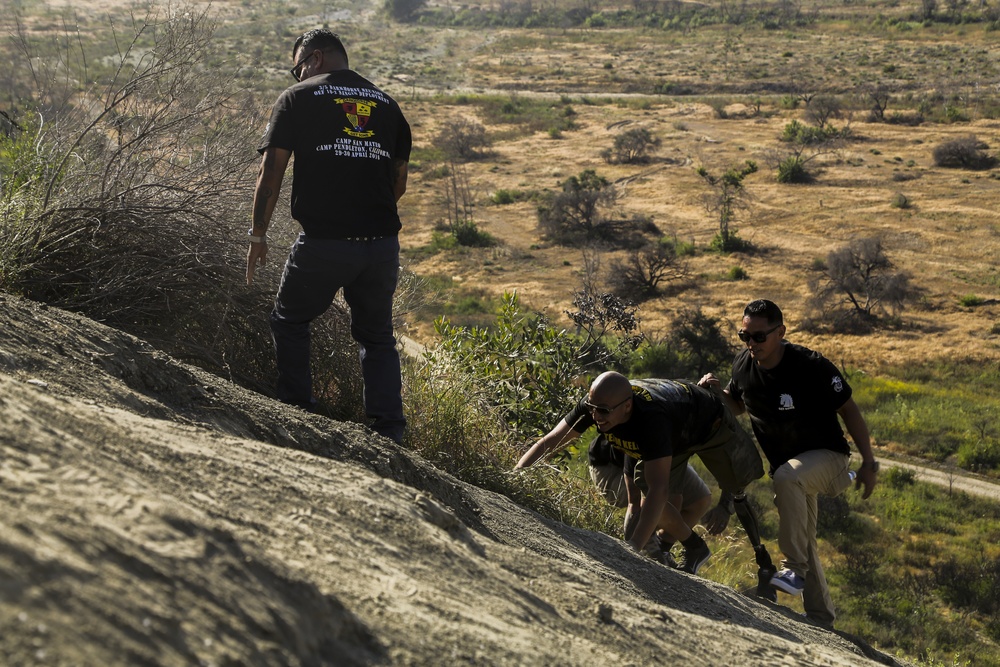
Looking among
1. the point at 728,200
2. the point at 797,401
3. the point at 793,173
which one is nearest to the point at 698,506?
the point at 797,401

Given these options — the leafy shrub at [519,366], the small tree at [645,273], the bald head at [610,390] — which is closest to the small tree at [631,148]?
the small tree at [645,273]

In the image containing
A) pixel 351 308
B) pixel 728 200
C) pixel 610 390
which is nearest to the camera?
pixel 351 308

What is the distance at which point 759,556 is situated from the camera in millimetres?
4797

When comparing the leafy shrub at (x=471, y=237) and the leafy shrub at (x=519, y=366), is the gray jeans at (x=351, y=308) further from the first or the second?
the leafy shrub at (x=471, y=237)

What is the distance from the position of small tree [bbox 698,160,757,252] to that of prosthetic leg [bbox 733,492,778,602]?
876 inches

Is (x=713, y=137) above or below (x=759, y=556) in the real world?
above

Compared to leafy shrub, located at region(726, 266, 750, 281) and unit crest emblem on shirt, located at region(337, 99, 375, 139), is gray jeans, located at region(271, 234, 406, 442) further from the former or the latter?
leafy shrub, located at region(726, 266, 750, 281)

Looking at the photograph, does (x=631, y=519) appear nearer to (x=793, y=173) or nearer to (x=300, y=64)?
(x=300, y=64)

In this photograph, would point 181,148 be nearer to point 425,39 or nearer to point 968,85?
point 968,85

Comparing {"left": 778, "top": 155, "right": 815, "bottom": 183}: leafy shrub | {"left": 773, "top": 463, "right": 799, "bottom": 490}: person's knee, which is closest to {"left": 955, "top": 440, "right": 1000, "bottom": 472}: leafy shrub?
{"left": 773, "top": 463, "right": 799, "bottom": 490}: person's knee

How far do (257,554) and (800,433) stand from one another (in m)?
3.13

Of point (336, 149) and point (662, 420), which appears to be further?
point (662, 420)

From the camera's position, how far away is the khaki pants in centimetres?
446

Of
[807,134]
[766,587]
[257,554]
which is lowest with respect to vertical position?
[766,587]
